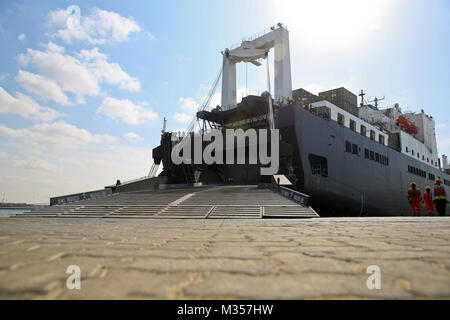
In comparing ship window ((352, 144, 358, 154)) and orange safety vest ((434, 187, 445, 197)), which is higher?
ship window ((352, 144, 358, 154))

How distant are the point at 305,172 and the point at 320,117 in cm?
456

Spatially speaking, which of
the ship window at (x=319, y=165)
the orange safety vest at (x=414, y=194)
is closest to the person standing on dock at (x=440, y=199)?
the orange safety vest at (x=414, y=194)

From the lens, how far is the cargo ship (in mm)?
15250

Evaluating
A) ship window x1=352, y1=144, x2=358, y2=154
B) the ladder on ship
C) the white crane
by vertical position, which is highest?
the white crane

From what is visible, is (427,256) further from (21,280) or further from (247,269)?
(21,280)

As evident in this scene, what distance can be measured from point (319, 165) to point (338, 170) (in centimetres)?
144

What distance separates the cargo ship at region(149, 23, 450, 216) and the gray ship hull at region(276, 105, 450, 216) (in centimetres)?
5

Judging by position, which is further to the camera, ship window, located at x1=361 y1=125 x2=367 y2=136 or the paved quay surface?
ship window, located at x1=361 y1=125 x2=367 y2=136

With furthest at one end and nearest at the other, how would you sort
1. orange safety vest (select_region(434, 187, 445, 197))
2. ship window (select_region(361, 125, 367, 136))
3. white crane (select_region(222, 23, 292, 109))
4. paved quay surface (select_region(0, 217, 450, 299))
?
ship window (select_region(361, 125, 367, 136)), white crane (select_region(222, 23, 292, 109)), orange safety vest (select_region(434, 187, 445, 197)), paved quay surface (select_region(0, 217, 450, 299))

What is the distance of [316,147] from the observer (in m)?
15.9

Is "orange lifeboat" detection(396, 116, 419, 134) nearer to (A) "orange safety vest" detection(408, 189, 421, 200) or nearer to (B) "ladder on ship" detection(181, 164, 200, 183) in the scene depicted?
(A) "orange safety vest" detection(408, 189, 421, 200)

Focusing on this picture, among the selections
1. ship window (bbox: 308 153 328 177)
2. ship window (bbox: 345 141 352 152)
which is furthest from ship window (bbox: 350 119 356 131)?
ship window (bbox: 308 153 328 177)

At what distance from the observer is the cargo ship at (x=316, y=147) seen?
1525cm

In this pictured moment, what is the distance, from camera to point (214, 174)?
22391mm
